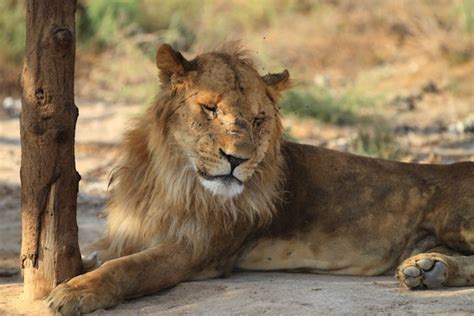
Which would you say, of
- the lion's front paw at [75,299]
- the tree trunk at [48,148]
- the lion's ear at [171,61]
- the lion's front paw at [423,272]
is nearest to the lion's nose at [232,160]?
the lion's ear at [171,61]

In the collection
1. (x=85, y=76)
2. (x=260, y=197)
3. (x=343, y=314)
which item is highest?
(x=85, y=76)

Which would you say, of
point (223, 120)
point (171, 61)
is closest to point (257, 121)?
point (223, 120)

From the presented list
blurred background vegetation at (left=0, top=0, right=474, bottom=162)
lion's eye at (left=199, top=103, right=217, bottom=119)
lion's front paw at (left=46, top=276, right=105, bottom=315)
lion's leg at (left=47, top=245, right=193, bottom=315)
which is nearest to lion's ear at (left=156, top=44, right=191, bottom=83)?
lion's eye at (left=199, top=103, right=217, bottom=119)

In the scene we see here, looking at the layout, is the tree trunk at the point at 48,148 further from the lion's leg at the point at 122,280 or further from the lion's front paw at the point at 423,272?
the lion's front paw at the point at 423,272

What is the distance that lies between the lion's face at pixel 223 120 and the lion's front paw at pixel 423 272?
2.73ft

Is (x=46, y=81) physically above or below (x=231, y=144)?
above

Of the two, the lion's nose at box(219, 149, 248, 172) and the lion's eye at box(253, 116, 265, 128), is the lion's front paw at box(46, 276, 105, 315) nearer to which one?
the lion's nose at box(219, 149, 248, 172)

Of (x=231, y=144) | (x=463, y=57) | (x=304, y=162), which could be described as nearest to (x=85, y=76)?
(x=463, y=57)

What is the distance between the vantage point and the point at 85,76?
11695 mm

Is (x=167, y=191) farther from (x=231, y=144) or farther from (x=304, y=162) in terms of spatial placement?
(x=304, y=162)

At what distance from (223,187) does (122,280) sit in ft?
2.01

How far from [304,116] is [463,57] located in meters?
2.95

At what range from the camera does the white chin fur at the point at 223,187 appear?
4.59 m

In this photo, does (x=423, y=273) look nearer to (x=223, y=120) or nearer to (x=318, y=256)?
(x=318, y=256)
